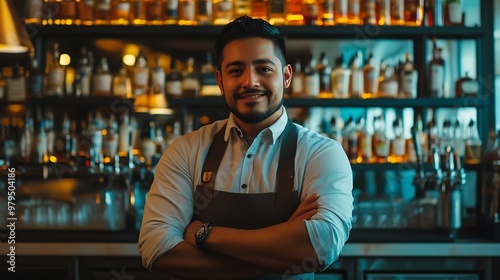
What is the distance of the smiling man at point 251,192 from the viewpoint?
1.58m

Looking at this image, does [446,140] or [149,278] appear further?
[446,140]

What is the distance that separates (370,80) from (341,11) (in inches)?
15.4

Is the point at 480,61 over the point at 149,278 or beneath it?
over

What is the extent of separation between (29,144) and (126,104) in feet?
1.87

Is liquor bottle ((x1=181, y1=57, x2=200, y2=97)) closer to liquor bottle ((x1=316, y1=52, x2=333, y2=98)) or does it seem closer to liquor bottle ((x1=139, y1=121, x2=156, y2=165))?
liquor bottle ((x1=139, y1=121, x2=156, y2=165))

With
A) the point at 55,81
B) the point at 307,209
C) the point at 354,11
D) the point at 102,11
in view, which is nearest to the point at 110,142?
the point at 55,81

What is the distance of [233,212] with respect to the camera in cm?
170

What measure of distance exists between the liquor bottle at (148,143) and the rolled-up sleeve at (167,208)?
1607mm

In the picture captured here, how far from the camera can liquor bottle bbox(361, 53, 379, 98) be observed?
3.39 meters

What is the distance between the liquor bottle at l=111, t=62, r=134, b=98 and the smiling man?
5.43 ft

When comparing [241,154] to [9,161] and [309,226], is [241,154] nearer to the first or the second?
[309,226]

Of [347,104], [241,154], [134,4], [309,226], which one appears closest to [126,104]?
[134,4]

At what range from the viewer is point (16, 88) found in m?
3.44

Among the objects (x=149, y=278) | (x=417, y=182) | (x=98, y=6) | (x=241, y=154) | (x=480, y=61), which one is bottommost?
(x=149, y=278)
